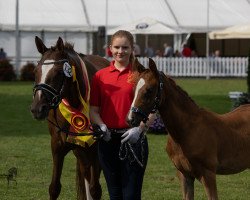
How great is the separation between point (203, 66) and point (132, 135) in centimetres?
3779

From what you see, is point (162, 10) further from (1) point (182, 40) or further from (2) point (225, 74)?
(2) point (225, 74)

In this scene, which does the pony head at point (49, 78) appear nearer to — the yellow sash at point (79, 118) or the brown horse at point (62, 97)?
the brown horse at point (62, 97)

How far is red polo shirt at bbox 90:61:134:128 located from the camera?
8203 mm

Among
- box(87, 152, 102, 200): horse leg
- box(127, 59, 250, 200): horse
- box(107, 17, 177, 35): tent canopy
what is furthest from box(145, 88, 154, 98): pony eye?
box(107, 17, 177, 35): tent canopy

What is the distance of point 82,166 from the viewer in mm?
10344

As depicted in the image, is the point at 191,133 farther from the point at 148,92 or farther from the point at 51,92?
the point at 51,92

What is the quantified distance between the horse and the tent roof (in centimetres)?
3500

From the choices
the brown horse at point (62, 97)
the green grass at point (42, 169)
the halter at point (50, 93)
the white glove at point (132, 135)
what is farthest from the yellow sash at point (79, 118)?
the green grass at point (42, 169)

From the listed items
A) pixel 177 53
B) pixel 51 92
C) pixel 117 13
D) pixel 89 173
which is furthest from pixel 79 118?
pixel 117 13

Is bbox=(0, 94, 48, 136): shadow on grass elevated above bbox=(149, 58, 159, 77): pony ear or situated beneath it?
situated beneath

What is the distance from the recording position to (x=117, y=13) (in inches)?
1836

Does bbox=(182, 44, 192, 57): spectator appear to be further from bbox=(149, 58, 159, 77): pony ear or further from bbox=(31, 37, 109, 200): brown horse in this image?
bbox=(149, 58, 159, 77): pony ear

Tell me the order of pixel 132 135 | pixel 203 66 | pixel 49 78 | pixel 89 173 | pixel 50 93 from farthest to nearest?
pixel 203 66 → pixel 89 173 → pixel 49 78 → pixel 50 93 → pixel 132 135

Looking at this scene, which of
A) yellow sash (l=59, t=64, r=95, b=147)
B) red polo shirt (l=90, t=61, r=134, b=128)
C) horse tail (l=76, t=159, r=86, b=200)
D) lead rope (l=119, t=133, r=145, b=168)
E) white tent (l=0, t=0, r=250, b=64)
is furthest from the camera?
white tent (l=0, t=0, r=250, b=64)
